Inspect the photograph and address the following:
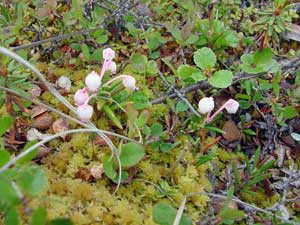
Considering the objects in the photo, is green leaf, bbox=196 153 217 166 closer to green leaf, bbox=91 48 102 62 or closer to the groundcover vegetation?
the groundcover vegetation

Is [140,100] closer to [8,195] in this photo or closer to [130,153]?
[130,153]

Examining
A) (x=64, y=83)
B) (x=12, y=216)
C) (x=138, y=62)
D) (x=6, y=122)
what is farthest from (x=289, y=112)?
(x=12, y=216)

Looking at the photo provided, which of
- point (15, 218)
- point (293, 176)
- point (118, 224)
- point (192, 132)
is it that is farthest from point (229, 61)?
point (15, 218)

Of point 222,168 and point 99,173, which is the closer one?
point 99,173

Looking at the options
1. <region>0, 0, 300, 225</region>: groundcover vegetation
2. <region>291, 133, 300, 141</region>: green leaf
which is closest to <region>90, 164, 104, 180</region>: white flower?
<region>0, 0, 300, 225</region>: groundcover vegetation

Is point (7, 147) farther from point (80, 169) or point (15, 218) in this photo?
point (15, 218)

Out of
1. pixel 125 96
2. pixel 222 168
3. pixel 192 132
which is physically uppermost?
pixel 125 96
